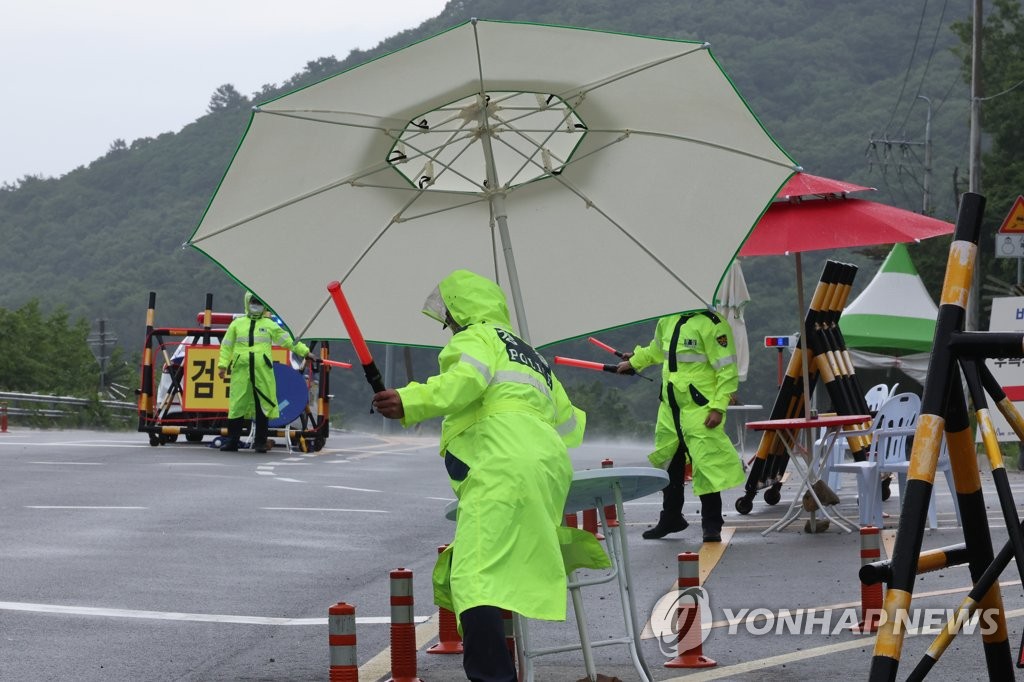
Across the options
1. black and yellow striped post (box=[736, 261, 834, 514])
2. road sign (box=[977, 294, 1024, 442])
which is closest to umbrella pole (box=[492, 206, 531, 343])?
black and yellow striped post (box=[736, 261, 834, 514])

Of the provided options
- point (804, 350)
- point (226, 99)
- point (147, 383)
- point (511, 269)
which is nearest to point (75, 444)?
point (147, 383)

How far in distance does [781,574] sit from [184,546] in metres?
4.28

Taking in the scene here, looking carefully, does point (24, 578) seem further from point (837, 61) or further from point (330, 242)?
point (837, 61)

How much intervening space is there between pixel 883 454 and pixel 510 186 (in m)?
6.05

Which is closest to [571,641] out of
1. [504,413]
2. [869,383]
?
[504,413]

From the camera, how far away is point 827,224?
12.7 metres

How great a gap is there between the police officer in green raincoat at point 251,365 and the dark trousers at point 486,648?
1678 cm

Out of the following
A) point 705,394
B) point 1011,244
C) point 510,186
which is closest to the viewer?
point 510,186

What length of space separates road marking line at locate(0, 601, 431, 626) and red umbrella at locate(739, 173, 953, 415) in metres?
4.39

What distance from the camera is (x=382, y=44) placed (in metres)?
93.4

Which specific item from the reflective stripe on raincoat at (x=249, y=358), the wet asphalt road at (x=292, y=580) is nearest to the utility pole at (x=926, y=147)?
the reflective stripe on raincoat at (x=249, y=358)

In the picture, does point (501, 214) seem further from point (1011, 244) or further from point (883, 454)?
point (1011, 244)

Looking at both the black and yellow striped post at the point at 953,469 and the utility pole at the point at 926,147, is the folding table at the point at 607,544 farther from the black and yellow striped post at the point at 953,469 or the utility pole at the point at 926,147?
the utility pole at the point at 926,147

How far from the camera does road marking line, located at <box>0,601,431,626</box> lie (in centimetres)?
911
